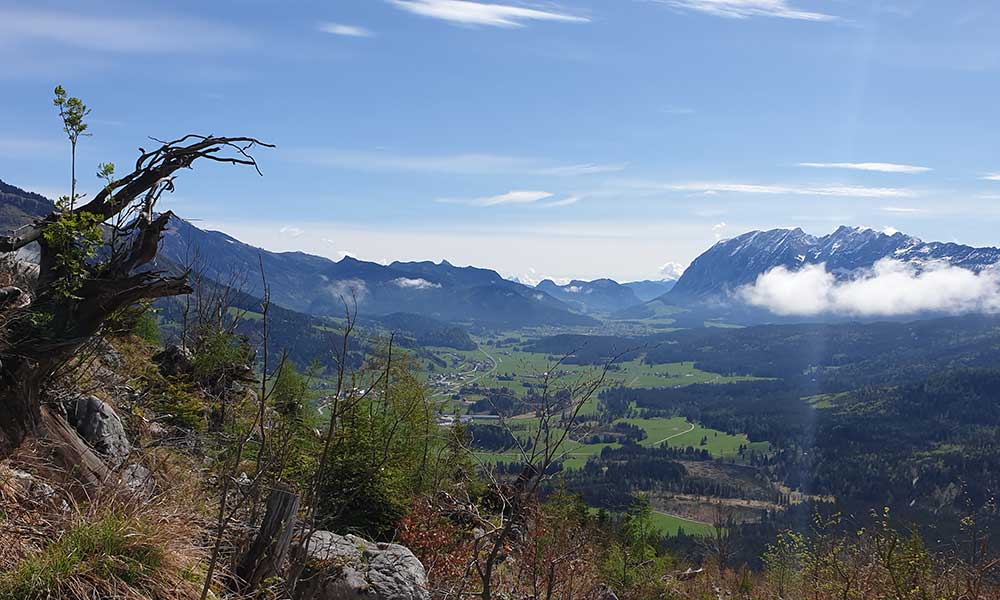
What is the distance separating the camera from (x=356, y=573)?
327 inches

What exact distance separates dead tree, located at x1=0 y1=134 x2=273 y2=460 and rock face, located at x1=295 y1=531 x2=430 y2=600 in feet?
11.8

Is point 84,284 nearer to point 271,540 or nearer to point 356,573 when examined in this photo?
point 271,540

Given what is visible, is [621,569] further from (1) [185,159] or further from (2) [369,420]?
(1) [185,159]

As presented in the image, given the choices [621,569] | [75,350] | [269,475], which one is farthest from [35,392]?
[621,569]

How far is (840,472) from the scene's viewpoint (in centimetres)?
16362

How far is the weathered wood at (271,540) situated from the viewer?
6.51 meters

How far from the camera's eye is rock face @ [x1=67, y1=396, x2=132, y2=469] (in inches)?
317

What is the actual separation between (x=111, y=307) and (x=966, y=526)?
1277 cm

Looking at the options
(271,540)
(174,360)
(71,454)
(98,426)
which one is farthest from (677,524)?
(71,454)

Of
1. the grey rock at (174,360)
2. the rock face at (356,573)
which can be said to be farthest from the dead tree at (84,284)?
the grey rock at (174,360)

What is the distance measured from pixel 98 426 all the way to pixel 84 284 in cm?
292

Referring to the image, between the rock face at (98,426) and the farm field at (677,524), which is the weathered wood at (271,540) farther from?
the farm field at (677,524)

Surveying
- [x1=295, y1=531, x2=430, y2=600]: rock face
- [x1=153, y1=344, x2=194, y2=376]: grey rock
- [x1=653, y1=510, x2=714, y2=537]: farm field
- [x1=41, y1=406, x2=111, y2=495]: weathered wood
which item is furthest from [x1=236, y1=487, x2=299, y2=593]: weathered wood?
[x1=653, y1=510, x2=714, y2=537]: farm field

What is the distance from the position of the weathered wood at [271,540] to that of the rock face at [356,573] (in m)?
1.16
